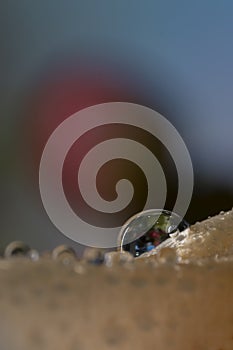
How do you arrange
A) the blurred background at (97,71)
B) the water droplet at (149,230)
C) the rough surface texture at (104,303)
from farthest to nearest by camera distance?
the blurred background at (97,71) < the water droplet at (149,230) < the rough surface texture at (104,303)

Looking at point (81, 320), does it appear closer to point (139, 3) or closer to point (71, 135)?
point (71, 135)

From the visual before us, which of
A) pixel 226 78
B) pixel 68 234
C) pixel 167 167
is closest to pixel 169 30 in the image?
pixel 226 78

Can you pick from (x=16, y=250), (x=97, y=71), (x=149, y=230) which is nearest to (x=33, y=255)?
(x=16, y=250)

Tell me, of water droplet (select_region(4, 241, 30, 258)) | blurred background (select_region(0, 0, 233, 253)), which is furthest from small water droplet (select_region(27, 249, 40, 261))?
blurred background (select_region(0, 0, 233, 253))

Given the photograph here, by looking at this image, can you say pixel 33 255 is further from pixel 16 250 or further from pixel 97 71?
pixel 97 71

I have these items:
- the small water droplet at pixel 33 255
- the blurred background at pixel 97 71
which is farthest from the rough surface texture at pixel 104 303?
the blurred background at pixel 97 71

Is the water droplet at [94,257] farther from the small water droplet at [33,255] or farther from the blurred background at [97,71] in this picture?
the blurred background at [97,71]
